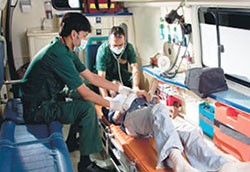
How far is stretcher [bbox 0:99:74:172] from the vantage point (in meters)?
1.75

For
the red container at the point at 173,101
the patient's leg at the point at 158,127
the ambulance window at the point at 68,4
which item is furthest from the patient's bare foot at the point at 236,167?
the ambulance window at the point at 68,4

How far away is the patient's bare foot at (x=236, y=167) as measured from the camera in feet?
4.84

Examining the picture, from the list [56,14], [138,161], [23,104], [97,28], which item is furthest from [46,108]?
[56,14]

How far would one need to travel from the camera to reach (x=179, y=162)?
1.65 metres

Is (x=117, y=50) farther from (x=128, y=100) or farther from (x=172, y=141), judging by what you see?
(x=172, y=141)

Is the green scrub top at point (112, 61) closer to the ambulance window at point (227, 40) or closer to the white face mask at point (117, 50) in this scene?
the white face mask at point (117, 50)

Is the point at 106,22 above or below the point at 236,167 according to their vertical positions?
above

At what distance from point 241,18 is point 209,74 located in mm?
497

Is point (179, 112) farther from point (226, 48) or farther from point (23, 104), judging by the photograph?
point (23, 104)

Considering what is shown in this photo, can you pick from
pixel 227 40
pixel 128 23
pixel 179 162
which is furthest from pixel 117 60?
pixel 179 162

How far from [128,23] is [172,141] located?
272 cm

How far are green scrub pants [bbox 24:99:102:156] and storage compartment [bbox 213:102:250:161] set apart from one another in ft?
3.21

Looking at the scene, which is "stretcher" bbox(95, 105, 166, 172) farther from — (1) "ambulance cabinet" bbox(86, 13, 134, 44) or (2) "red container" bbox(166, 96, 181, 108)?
(1) "ambulance cabinet" bbox(86, 13, 134, 44)

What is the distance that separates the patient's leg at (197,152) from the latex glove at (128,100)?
500 mm
